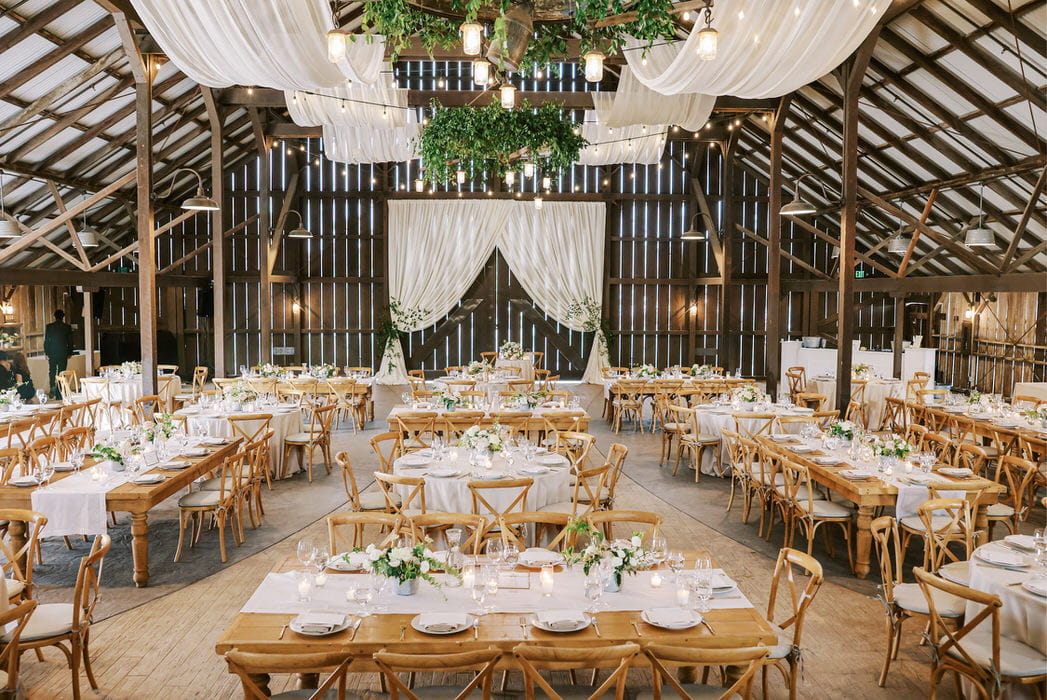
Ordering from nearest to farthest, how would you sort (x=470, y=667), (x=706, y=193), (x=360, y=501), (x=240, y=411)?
1. (x=470, y=667)
2. (x=360, y=501)
3. (x=240, y=411)
4. (x=706, y=193)

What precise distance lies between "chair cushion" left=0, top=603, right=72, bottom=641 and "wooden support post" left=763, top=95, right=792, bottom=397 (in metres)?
10.6

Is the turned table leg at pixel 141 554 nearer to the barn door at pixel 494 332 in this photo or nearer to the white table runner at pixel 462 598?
the white table runner at pixel 462 598

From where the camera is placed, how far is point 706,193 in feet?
58.2

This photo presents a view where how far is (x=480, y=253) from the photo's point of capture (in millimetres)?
17359

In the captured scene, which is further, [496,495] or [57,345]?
[57,345]

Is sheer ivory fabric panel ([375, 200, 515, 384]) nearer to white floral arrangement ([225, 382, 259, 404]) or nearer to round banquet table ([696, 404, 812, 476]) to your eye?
white floral arrangement ([225, 382, 259, 404])

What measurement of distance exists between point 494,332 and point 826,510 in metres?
12.5

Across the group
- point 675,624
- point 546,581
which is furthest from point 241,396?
point 675,624

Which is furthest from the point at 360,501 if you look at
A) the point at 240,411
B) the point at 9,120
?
the point at 9,120

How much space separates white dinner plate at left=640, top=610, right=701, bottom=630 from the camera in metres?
3.18

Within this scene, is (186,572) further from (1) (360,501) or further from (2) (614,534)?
(2) (614,534)

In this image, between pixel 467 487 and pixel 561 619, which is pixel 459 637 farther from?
pixel 467 487

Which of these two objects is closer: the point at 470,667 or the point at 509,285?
the point at 470,667

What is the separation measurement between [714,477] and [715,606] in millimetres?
5976
